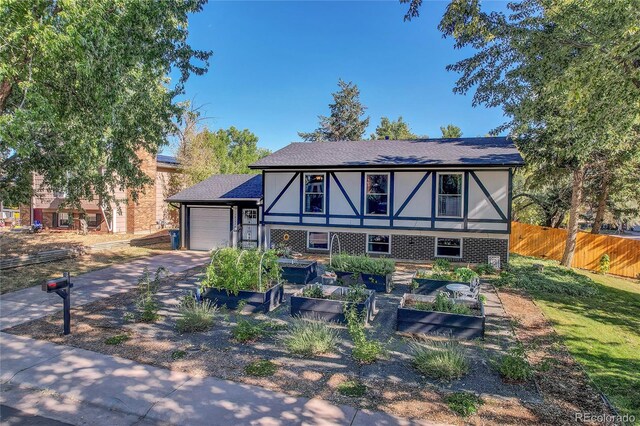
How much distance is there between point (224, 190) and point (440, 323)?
15138mm

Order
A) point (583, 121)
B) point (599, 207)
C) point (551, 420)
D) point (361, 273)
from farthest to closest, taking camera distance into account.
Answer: point (599, 207), point (361, 273), point (583, 121), point (551, 420)

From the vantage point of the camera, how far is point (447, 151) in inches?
633

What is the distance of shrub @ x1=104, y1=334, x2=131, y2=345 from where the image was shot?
6852 millimetres

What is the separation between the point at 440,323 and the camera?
733 centimetres

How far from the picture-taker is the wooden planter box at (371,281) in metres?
10.8

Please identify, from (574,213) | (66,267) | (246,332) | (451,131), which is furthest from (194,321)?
(451,131)

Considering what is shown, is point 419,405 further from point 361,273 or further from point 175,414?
point 361,273

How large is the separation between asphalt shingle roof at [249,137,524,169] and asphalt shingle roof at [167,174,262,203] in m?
2.19

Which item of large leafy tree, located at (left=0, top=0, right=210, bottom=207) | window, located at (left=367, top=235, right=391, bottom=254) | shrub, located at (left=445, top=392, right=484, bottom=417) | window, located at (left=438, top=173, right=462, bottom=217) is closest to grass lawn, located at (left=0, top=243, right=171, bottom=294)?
large leafy tree, located at (left=0, top=0, right=210, bottom=207)

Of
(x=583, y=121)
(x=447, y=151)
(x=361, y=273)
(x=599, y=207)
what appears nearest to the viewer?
(x=583, y=121)

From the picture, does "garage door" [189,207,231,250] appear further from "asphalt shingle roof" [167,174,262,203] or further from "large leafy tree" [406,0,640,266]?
"large leafy tree" [406,0,640,266]

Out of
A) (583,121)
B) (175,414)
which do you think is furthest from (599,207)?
(175,414)

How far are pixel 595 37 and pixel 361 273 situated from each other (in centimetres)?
788

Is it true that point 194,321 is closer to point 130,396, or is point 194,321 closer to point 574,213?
point 130,396
